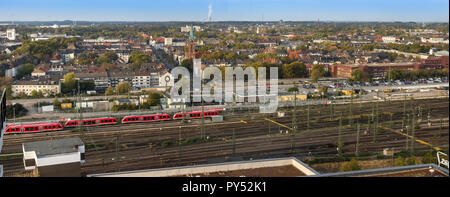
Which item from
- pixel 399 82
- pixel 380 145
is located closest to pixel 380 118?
pixel 380 145

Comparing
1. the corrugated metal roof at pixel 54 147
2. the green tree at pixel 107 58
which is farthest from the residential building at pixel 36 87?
the corrugated metal roof at pixel 54 147

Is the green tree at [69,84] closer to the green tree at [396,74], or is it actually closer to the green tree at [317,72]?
the green tree at [317,72]

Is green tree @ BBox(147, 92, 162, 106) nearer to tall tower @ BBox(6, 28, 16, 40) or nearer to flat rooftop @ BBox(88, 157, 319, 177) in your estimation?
flat rooftop @ BBox(88, 157, 319, 177)

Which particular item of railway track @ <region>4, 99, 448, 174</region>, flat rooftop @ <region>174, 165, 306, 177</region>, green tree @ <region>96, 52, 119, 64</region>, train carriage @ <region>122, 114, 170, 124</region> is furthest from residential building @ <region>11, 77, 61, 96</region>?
flat rooftop @ <region>174, 165, 306, 177</region>

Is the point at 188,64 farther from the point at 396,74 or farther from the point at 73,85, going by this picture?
the point at 396,74

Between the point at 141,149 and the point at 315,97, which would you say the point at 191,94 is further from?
the point at 141,149

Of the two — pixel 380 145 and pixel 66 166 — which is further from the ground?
pixel 66 166

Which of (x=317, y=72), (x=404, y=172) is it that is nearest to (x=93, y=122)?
(x=404, y=172)
